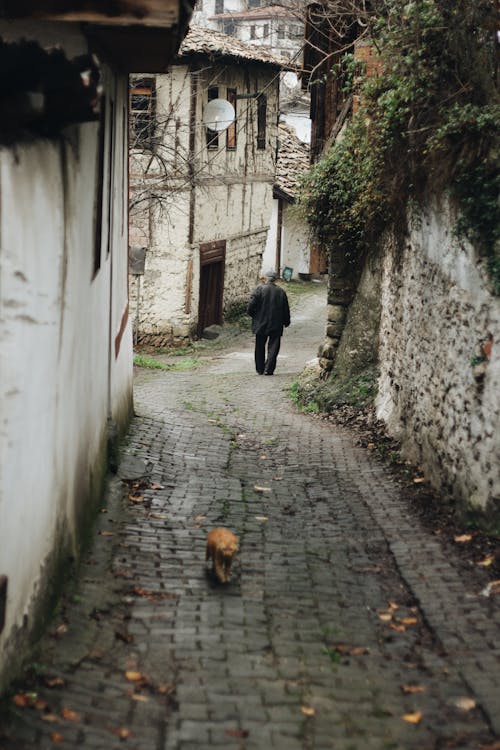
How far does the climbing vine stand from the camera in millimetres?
7098

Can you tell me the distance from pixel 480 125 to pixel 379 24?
2646 millimetres

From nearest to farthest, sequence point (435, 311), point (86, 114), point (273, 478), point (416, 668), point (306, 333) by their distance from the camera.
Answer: point (86, 114) → point (416, 668) → point (435, 311) → point (273, 478) → point (306, 333)

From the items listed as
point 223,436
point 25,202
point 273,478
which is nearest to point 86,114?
point 25,202

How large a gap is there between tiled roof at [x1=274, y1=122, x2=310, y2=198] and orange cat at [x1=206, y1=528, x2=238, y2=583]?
2392 centimetres

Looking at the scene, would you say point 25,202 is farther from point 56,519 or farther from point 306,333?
point 306,333

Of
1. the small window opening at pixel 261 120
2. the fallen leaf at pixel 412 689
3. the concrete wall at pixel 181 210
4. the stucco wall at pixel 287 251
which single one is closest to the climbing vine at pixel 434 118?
the fallen leaf at pixel 412 689

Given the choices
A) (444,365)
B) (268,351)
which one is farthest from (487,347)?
(268,351)

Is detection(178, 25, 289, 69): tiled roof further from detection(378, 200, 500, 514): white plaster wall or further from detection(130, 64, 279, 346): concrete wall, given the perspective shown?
detection(378, 200, 500, 514): white plaster wall

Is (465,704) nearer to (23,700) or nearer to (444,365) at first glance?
(23,700)

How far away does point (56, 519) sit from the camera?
518 centimetres

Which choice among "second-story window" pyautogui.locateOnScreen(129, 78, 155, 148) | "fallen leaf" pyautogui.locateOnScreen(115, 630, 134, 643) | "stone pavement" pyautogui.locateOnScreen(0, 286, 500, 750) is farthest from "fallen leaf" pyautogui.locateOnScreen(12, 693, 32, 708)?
"second-story window" pyautogui.locateOnScreen(129, 78, 155, 148)

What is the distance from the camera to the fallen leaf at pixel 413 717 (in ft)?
14.5

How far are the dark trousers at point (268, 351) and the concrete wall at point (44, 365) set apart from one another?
872 centimetres

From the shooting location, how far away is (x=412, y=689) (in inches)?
187
